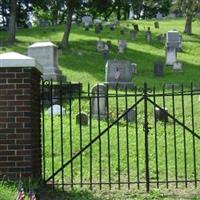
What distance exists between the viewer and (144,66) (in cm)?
3014

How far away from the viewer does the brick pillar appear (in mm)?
8578

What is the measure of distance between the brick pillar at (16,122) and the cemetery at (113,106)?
0.02 m

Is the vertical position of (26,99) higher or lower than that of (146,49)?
higher

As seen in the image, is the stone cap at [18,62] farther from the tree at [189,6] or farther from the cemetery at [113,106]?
the tree at [189,6]

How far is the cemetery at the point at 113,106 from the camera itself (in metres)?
9.00

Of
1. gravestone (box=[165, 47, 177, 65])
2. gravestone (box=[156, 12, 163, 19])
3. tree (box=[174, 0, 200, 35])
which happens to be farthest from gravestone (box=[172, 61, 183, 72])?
gravestone (box=[156, 12, 163, 19])

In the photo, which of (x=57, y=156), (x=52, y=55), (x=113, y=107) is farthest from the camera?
(x=52, y=55)

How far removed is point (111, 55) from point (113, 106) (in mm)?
16088

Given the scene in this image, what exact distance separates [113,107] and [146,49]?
793 inches

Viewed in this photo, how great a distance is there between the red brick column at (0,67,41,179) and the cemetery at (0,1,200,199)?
0.02 metres

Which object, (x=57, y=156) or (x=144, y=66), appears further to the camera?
(x=144, y=66)

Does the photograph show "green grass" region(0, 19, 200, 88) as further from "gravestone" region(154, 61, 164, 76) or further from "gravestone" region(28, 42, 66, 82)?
"gravestone" region(28, 42, 66, 82)

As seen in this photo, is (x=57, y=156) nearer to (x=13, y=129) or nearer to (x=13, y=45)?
(x=13, y=129)

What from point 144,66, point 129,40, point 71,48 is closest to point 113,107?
point 144,66
